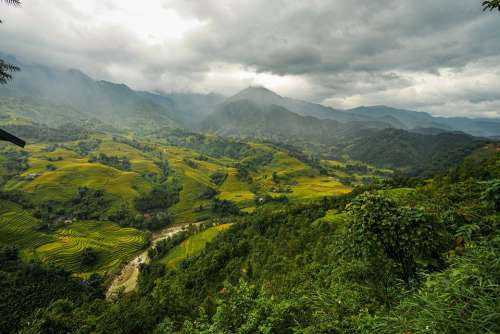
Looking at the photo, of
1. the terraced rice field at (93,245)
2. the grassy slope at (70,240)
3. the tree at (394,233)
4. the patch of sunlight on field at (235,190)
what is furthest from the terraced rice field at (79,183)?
the tree at (394,233)

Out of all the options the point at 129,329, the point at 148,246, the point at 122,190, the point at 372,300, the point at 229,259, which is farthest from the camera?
the point at 122,190

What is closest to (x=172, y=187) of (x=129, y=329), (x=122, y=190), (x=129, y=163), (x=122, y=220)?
(x=122, y=190)

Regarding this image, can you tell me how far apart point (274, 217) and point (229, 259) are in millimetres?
19154

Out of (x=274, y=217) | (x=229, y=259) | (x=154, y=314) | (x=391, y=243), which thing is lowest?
(x=229, y=259)

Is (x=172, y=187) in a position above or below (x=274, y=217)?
below

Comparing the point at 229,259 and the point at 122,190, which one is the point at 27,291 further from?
the point at 122,190

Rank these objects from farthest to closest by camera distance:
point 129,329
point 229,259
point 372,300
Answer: point 229,259 < point 129,329 < point 372,300

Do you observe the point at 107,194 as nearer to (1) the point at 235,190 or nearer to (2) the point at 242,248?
(1) the point at 235,190

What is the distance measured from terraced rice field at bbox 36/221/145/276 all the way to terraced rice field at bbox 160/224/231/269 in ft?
52.8

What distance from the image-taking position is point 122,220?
333ft

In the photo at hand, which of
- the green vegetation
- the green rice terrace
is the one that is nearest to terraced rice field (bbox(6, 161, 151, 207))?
the green rice terrace

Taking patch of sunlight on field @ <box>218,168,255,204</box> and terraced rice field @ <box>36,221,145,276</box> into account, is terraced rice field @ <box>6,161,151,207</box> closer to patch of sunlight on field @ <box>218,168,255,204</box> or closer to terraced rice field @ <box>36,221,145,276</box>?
terraced rice field @ <box>36,221,145,276</box>

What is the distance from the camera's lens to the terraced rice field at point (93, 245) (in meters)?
70.5

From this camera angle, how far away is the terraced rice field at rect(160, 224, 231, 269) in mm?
73037
